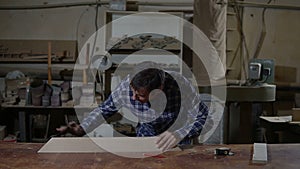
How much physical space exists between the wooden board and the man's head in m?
0.23

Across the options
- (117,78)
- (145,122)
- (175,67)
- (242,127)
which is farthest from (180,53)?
(145,122)

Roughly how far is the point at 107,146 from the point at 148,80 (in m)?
0.39

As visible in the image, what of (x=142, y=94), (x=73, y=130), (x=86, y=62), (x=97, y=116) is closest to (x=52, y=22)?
(x=86, y=62)

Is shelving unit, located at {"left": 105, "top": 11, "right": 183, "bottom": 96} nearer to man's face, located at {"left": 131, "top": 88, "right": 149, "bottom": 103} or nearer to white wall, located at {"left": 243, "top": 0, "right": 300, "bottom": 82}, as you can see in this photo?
white wall, located at {"left": 243, "top": 0, "right": 300, "bottom": 82}

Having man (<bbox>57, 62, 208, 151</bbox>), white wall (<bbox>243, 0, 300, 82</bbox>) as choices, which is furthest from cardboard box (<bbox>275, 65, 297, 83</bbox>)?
man (<bbox>57, 62, 208, 151</bbox>)

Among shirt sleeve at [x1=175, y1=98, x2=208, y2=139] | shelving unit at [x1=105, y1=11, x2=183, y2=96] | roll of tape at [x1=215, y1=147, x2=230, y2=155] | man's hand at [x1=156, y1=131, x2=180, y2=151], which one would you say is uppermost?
shelving unit at [x1=105, y1=11, x2=183, y2=96]

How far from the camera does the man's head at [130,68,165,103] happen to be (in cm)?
196

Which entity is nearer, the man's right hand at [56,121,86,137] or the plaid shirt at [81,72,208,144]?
the man's right hand at [56,121,86,137]

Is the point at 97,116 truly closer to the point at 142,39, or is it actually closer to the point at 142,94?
the point at 142,94

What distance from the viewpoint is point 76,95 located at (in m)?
3.86

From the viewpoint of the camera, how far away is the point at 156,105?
2229mm

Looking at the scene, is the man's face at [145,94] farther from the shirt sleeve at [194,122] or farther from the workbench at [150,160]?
the workbench at [150,160]

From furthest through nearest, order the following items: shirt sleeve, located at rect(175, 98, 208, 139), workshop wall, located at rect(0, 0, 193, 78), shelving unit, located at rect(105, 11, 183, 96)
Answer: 1. workshop wall, located at rect(0, 0, 193, 78)
2. shelving unit, located at rect(105, 11, 183, 96)
3. shirt sleeve, located at rect(175, 98, 208, 139)

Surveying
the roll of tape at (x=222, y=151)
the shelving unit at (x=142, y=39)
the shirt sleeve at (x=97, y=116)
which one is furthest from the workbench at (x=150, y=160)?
the shelving unit at (x=142, y=39)
